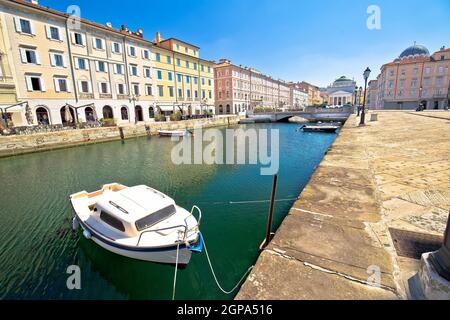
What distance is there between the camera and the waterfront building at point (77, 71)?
23.3 metres

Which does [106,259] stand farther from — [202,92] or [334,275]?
[202,92]

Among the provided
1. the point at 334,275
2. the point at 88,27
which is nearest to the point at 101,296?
the point at 334,275

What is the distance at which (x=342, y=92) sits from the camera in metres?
101

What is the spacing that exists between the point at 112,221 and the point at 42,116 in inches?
1138

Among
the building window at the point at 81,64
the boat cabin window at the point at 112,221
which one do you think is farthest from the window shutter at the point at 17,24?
the boat cabin window at the point at 112,221

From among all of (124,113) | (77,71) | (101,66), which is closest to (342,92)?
(124,113)

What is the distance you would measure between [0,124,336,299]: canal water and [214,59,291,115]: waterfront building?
47.5 metres

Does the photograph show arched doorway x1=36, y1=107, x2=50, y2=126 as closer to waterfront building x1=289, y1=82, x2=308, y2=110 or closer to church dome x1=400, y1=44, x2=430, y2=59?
waterfront building x1=289, y1=82, x2=308, y2=110

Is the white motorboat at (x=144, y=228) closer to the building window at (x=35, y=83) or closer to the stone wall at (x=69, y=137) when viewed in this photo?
the stone wall at (x=69, y=137)

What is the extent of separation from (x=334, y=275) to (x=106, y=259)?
5638 millimetres

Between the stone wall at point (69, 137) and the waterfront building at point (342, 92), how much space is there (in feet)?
300

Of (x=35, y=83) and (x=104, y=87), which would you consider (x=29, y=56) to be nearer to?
(x=35, y=83)

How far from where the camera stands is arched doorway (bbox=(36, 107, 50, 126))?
83.6ft

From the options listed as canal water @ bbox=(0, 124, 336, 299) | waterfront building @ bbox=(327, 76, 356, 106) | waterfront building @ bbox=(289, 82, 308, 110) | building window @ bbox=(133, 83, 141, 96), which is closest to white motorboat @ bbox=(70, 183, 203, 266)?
canal water @ bbox=(0, 124, 336, 299)
